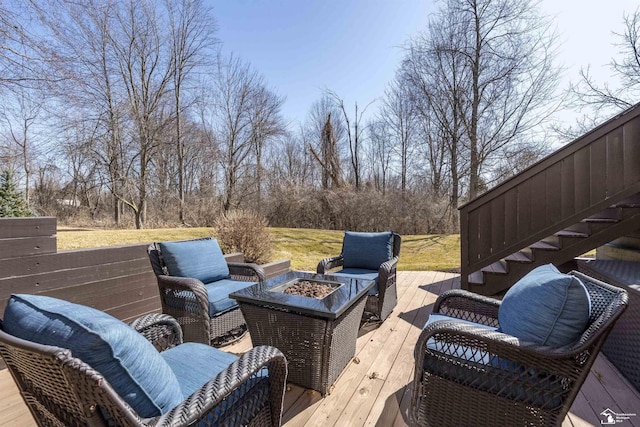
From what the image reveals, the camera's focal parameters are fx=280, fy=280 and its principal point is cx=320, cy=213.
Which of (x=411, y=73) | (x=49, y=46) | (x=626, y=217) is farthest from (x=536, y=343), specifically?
(x=411, y=73)

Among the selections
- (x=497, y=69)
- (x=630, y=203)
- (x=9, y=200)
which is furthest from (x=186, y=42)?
(x=630, y=203)

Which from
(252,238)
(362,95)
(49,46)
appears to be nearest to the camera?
(49,46)

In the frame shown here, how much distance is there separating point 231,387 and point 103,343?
484mm

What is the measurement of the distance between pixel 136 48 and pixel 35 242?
36.7 ft

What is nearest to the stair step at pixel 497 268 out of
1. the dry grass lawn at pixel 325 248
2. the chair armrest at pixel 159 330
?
the dry grass lawn at pixel 325 248

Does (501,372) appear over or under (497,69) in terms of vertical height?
under

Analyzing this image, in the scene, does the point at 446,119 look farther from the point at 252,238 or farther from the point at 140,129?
the point at 140,129

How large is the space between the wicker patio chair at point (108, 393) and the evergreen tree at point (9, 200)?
2991mm

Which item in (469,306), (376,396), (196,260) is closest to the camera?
(376,396)

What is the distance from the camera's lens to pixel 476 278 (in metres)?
3.93

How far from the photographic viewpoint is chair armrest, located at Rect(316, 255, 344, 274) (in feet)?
11.0

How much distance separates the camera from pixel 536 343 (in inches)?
54.8

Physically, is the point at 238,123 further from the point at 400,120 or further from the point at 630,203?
the point at 630,203

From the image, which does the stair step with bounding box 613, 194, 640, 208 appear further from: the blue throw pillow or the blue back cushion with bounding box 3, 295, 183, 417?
the blue back cushion with bounding box 3, 295, 183, 417
